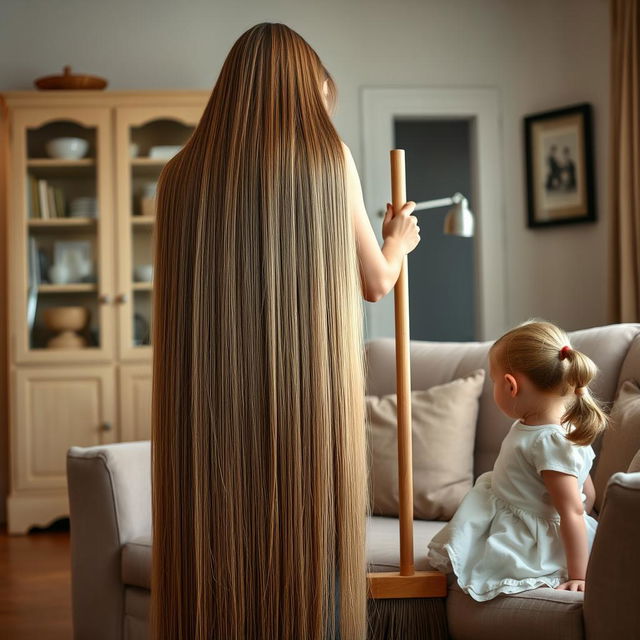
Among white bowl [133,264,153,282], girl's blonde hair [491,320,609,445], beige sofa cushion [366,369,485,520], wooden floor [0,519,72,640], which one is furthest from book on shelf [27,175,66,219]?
girl's blonde hair [491,320,609,445]

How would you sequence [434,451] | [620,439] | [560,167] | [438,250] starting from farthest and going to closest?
[438,250] < [560,167] < [434,451] < [620,439]

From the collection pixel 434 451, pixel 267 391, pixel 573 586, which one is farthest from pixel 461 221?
pixel 267 391

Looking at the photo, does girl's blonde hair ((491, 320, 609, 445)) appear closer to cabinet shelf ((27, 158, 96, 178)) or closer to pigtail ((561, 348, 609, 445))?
pigtail ((561, 348, 609, 445))

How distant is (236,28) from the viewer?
4496 mm

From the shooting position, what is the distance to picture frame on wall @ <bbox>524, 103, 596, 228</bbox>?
430 centimetres

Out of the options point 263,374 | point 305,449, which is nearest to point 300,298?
point 263,374

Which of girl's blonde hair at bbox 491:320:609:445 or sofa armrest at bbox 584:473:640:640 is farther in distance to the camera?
girl's blonde hair at bbox 491:320:609:445

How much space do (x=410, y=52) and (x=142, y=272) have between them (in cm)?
178

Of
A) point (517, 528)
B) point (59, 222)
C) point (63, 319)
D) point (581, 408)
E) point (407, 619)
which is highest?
point (59, 222)

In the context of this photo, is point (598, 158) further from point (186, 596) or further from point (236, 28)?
point (186, 596)

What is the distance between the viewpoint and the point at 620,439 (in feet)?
6.16

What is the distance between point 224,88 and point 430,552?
0.96 metres

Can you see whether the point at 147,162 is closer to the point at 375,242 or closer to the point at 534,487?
the point at 375,242

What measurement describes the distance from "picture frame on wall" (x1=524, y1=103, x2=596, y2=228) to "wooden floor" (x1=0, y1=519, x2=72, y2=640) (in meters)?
2.76
